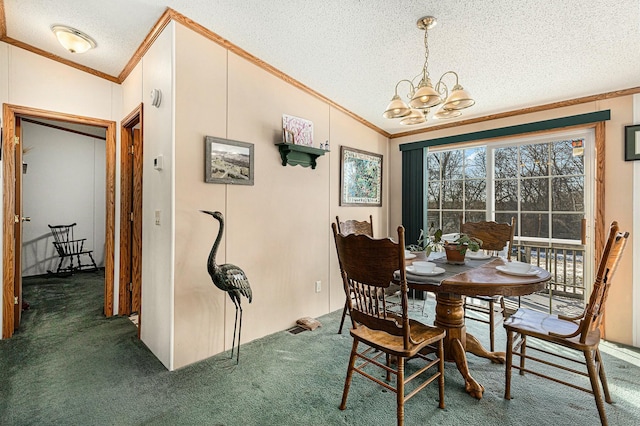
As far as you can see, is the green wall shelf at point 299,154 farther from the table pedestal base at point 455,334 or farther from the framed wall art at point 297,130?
the table pedestal base at point 455,334

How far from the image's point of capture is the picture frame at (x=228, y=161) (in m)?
2.40

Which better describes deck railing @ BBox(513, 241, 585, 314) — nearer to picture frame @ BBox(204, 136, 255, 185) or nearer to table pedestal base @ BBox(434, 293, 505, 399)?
table pedestal base @ BBox(434, 293, 505, 399)

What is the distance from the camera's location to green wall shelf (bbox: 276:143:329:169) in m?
2.90

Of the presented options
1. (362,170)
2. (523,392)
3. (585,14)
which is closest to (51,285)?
(362,170)

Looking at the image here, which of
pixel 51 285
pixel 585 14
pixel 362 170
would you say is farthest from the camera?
pixel 51 285

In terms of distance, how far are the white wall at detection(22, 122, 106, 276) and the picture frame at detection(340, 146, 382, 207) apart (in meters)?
4.83

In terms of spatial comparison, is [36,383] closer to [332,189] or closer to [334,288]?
[334,288]

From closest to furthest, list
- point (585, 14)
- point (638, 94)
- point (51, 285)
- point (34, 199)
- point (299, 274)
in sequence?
point (585, 14), point (638, 94), point (299, 274), point (51, 285), point (34, 199)

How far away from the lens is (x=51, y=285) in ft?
14.6

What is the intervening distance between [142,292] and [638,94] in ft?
15.4

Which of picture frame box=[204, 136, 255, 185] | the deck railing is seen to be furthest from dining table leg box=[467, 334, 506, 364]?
picture frame box=[204, 136, 255, 185]

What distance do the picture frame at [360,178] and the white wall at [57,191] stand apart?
4.83 meters

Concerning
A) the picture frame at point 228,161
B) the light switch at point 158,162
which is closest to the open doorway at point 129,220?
the light switch at point 158,162

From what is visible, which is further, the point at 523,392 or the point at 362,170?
the point at 362,170
